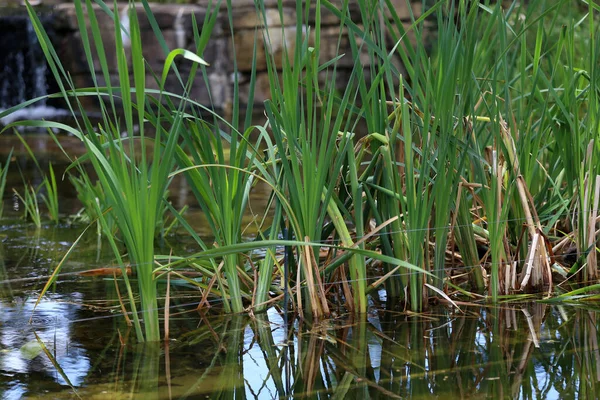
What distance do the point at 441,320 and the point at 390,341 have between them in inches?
9.1

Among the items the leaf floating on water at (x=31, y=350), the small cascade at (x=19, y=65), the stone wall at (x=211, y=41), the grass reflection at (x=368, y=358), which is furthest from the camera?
the small cascade at (x=19, y=65)

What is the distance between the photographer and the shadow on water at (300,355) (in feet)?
5.66

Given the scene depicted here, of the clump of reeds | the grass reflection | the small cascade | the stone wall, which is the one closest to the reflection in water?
the grass reflection

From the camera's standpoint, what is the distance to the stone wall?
35.9 feet

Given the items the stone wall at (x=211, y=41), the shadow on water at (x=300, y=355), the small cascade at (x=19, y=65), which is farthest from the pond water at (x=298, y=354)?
the small cascade at (x=19, y=65)

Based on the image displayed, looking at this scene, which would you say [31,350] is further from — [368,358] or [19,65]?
[19,65]

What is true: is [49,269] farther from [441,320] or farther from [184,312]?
[441,320]

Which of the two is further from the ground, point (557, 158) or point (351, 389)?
point (557, 158)

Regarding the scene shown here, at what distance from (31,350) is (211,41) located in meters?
9.78

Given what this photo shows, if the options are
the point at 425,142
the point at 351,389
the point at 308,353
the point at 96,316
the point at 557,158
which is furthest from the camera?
the point at 557,158

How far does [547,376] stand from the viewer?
1765 mm

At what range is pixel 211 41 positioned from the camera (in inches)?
449

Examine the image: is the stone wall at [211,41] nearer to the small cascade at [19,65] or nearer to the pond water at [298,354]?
the small cascade at [19,65]

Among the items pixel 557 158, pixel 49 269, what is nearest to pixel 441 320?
pixel 557 158
